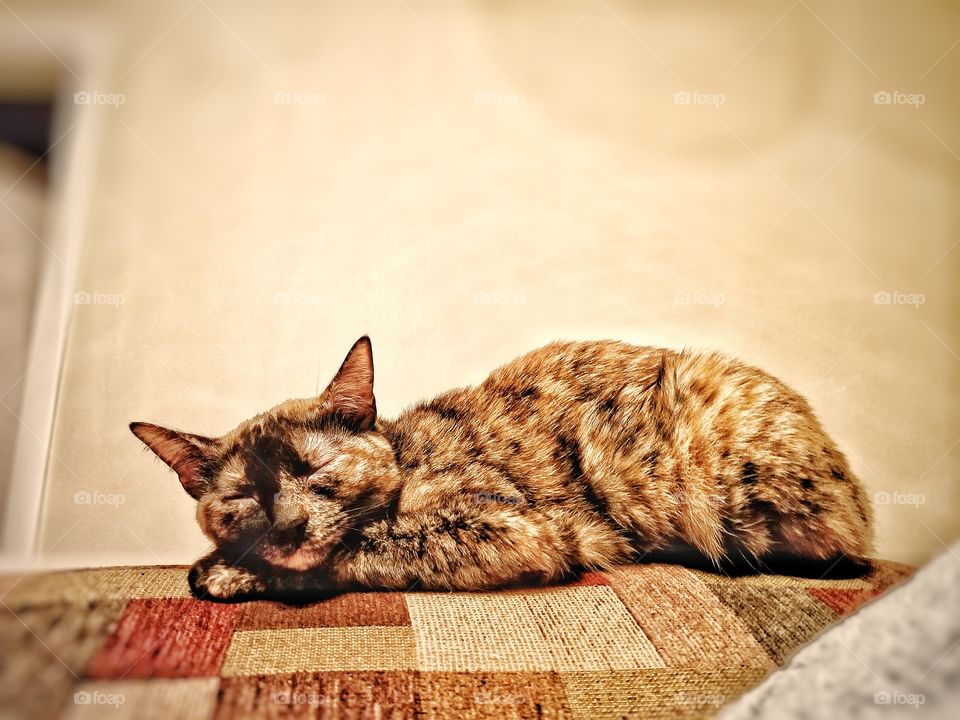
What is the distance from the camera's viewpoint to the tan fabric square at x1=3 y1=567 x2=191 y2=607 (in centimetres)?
174

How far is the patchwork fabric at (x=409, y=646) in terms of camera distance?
140 cm

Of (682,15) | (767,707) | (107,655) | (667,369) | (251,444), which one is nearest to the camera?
(767,707)

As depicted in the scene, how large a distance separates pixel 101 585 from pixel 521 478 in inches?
41.1

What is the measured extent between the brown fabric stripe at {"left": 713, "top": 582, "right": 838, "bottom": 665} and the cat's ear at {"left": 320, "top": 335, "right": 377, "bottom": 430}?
96 cm

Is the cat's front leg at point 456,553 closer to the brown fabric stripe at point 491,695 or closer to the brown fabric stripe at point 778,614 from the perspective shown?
the brown fabric stripe at point 491,695

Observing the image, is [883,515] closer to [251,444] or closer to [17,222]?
[251,444]

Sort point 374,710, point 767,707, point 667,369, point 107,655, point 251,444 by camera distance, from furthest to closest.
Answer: point 667,369, point 251,444, point 107,655, point 374,710, point 767,707

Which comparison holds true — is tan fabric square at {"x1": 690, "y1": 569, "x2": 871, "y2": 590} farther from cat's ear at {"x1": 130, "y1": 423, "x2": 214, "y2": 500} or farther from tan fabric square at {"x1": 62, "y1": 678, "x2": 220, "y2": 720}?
cat's ear at {"x1": 130, "y1": 423, "x2": 214, "y2": 500}

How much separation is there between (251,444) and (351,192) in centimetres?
72

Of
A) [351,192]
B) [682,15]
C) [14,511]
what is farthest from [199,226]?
[682,15]

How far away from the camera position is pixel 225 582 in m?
1.77

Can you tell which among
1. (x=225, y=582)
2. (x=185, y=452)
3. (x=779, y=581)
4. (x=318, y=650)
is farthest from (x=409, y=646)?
→ (x=779, y=581)

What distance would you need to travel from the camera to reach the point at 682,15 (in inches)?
84.7

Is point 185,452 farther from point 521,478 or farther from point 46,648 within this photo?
point 521,478
